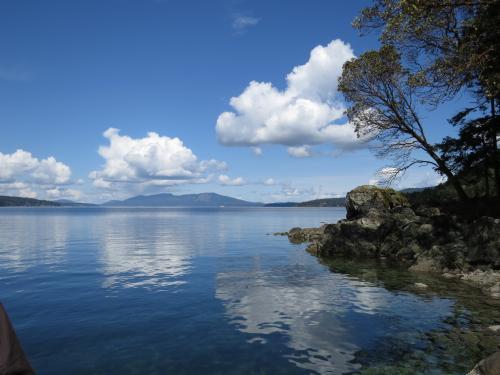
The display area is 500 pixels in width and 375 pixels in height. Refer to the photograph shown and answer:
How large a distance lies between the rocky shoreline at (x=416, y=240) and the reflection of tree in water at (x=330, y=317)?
19.8 feet

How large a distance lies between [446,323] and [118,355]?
13228 mm

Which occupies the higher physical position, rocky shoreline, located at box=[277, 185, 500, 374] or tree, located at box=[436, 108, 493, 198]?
tree, located at box=[436, 108, 493, 198]

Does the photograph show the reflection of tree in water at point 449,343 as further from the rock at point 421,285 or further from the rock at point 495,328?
the rock at point 421,285

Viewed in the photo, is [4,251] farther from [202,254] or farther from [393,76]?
[393,76]

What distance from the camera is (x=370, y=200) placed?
4425cm

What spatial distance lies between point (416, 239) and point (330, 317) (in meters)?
20.0

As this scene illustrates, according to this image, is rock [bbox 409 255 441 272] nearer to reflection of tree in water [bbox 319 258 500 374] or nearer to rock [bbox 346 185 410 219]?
reflection of tree in water [bbox 319 258 500 374]

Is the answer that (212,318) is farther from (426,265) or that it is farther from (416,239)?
(416,239)

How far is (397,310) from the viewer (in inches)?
729

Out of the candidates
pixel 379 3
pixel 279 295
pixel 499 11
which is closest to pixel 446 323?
pixel 279 295

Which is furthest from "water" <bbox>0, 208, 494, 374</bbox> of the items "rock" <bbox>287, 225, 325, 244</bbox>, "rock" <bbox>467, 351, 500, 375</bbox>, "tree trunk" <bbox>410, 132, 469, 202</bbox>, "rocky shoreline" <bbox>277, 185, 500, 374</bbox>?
"rock" <bbox>287, 225, 325, 244</bbox>

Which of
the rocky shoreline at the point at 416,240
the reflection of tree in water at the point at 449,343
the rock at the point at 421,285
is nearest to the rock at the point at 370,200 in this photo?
the rocky shoreline at the point at 416,240

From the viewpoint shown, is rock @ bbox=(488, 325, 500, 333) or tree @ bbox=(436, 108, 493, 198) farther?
tree @ bbox=(436, 108, 493, 198)

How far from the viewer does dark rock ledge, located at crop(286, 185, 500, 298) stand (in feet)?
86.3
